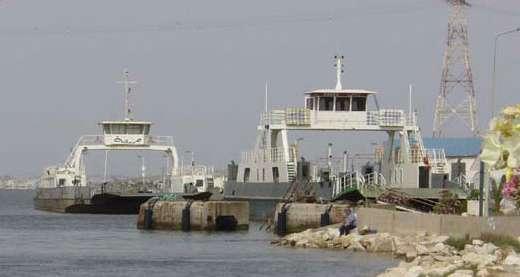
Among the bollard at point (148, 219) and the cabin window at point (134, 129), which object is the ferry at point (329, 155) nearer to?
the bollard at point (148, 219)

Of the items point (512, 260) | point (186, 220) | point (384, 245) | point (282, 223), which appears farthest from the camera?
point (186, 220)

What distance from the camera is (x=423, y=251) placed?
31.4 metres

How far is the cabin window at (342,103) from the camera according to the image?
203 ft

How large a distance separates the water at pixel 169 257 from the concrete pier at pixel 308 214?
1173 mm

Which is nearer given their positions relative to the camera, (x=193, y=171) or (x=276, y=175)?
(x=276, y=175)

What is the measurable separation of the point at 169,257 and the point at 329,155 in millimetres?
23610

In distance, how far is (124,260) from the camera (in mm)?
38344

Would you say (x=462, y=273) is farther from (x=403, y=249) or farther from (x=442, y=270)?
(x=403, y=249)

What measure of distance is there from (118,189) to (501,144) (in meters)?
88.8

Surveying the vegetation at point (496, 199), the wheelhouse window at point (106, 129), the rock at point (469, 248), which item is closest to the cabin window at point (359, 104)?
the vegetation at point (496, 199)

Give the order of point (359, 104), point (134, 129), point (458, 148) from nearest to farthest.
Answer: point (359, 104) → point (458, 148) → point (134, 129)

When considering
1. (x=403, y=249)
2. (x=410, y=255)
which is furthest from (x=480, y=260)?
(x=403, y=249)

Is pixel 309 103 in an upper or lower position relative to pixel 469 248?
upper

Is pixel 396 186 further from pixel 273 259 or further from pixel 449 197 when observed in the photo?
pixel 273 259
